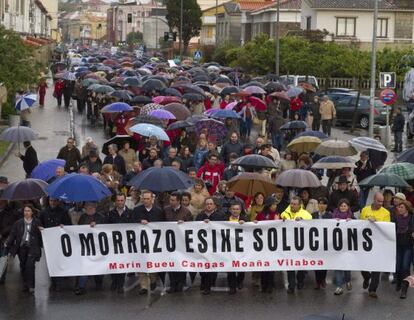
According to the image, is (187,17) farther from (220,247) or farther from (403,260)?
(220,247)

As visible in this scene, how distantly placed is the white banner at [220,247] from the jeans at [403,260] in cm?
23

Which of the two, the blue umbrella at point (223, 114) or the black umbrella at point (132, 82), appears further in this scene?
the black umbrella at point (132, 82)

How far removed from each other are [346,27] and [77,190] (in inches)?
2278

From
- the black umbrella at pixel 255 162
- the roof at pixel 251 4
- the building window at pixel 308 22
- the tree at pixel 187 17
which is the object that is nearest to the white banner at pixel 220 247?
the black umbrella at pixel 255 162

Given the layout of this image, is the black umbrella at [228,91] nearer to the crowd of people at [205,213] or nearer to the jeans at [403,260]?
the crowd of people at [205,213]

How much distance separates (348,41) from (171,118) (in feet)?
145

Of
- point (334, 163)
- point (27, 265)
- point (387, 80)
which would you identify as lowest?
point (27, 265)

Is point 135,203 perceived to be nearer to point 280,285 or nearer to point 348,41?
point 280,285

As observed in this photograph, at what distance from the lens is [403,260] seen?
46.6 feet

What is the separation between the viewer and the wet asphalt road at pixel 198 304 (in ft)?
42.7

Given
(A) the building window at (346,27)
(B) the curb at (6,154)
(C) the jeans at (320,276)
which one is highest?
(A) the building window at (346,27)

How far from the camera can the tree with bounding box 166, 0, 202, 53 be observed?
112m

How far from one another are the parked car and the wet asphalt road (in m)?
26.2

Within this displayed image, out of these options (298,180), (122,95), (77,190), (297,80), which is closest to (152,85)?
(122,95)
